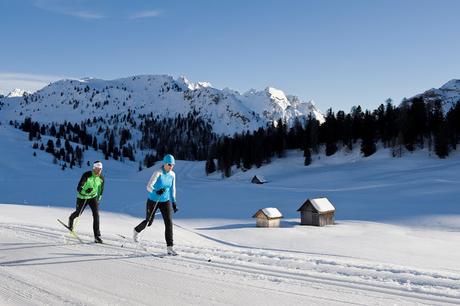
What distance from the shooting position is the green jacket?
12516 millimetres

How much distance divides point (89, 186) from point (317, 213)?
31.8 metres

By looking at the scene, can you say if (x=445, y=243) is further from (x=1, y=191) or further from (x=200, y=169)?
(x=200, y=169)

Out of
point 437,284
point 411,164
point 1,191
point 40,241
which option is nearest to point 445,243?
point 437,284

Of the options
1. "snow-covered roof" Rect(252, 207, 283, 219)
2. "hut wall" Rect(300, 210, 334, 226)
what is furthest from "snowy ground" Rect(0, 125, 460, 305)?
"snow-covered roof" Rect(252, 207, 283, 219)

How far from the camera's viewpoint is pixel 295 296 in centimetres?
666

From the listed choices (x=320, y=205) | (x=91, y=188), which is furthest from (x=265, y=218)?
(x=91, y=188)

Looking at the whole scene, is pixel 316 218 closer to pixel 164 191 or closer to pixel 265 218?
pixel 265 218

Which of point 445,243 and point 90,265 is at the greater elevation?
point 90,265

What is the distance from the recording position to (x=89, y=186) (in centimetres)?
1269

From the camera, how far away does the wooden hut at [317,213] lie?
41.4 m

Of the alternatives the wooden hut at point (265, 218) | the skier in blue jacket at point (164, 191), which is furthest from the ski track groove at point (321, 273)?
the wooden hut at point (265, 218)

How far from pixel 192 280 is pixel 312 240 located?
26.1 meters

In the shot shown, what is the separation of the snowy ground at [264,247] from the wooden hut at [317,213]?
1314 millimetres

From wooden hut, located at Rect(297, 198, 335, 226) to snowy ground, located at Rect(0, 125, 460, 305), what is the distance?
1314mm
